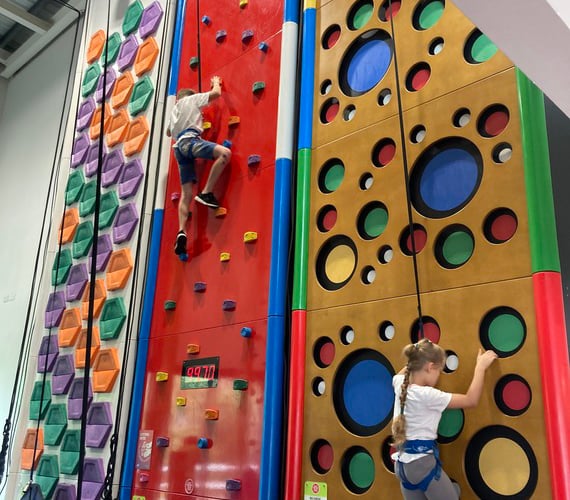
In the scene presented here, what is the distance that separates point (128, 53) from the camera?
573 cm

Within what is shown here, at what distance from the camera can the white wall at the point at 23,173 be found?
21.8ft

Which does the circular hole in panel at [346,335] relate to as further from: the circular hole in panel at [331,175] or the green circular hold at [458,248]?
the circular hole in panel at [331,175]

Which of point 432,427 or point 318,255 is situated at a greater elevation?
point 318,255

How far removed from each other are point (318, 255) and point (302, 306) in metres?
0.30

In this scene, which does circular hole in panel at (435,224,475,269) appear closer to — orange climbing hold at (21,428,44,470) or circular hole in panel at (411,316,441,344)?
circular hole in panel at (411,316,441,344)

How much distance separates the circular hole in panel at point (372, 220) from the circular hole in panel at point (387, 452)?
1.01m

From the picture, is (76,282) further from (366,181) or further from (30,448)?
(366,181)

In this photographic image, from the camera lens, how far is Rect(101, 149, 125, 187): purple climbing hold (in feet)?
17.4

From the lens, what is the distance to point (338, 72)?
146 inches

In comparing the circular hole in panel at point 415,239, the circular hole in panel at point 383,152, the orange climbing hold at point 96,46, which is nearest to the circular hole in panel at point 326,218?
the circular hole in panel at point 383,152

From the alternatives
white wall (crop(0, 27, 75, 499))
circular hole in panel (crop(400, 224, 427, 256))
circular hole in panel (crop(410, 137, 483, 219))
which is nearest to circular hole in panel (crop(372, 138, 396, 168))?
circular hole in panel (crop(410, 137, 483, 219))

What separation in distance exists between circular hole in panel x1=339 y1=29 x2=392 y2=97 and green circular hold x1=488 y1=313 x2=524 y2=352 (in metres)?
1.56

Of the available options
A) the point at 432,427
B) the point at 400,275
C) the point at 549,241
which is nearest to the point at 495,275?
the point at 549,241

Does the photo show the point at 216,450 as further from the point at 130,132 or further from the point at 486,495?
the point at 130,132
